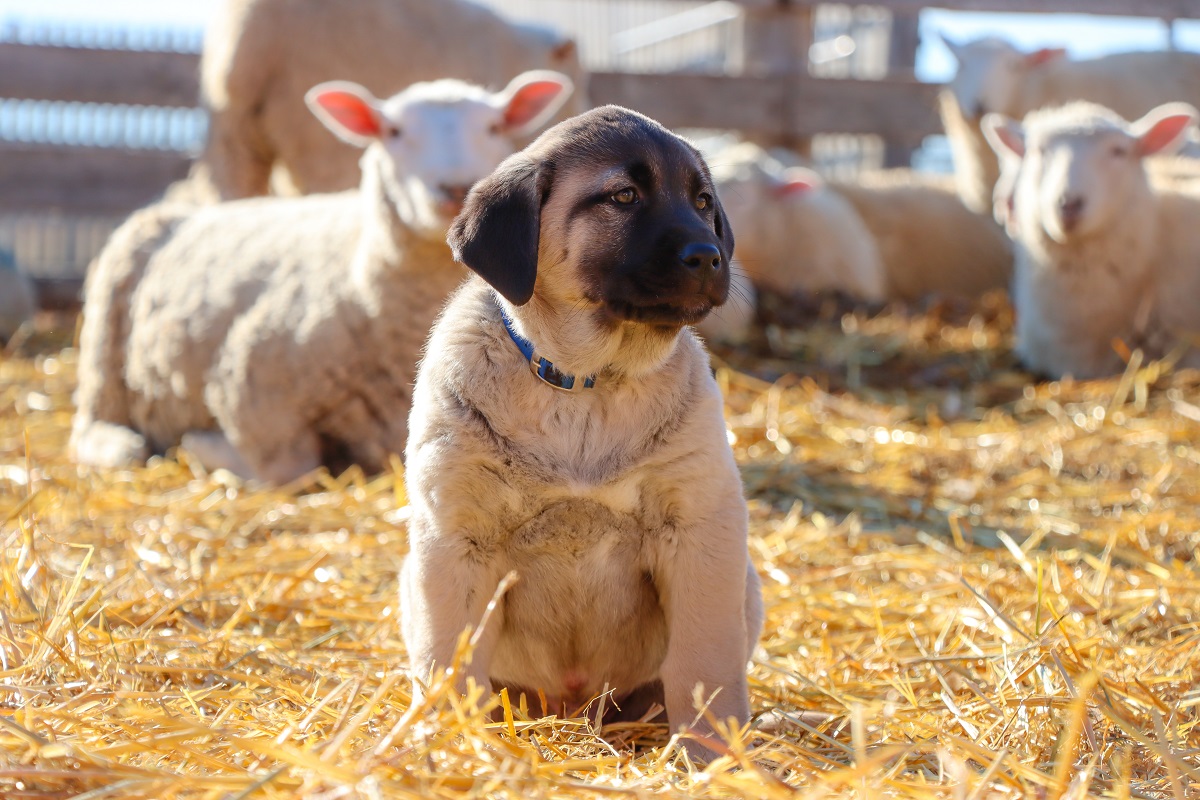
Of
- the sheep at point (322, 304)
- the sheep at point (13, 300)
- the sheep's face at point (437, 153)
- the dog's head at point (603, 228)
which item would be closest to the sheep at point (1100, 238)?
the sheep at point (322, 304)

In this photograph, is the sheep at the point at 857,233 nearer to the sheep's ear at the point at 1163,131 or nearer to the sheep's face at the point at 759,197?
the sheep's face at the point at 759,197

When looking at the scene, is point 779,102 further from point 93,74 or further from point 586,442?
point 586,442

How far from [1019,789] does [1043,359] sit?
559cm

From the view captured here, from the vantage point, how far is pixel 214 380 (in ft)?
17.9

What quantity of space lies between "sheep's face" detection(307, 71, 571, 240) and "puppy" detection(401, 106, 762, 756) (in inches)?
83.3

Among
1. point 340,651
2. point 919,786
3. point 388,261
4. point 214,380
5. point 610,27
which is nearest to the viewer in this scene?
point 919,786

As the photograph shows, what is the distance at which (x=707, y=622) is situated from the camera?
2.45m

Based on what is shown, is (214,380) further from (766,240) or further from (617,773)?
(766,240)

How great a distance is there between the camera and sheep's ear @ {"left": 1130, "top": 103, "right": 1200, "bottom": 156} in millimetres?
6531

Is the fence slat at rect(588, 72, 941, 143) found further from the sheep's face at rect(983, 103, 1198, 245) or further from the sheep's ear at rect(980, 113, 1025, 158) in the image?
the sheep's face at rect(983, 103, 1198, 245)

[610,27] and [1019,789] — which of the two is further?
[610,27]

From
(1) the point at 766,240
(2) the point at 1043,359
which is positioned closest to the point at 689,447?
(2) the point at 1043,359

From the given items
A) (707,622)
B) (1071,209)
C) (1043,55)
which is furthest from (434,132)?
(1043,55)

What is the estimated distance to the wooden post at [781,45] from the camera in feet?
32.3
